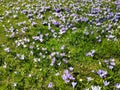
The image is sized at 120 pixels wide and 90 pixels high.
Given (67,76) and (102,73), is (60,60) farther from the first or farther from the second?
(102,73)

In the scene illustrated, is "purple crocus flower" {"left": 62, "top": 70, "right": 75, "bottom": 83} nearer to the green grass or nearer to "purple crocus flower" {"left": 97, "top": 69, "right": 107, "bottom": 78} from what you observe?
the green grass

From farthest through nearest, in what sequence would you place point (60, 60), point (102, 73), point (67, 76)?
1. point (60, 60)
2. point (67, 76)
3. point (102, 73)

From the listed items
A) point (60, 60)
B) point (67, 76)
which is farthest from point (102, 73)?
point (60, 60)

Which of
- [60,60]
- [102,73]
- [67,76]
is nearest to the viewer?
[102,73]

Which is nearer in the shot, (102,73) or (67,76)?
(102,73)

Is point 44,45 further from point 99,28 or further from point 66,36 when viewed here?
point 99,28

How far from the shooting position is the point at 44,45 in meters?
9.72

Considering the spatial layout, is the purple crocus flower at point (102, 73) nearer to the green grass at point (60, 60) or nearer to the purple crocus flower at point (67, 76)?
the green grass at point (60, 60)

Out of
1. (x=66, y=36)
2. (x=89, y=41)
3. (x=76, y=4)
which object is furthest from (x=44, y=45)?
Result: (x=76, y=4)

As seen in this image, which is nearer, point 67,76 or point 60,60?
point 67,76

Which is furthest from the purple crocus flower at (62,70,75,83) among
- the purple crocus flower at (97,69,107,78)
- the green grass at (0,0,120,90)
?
the purple crocus flower at (97,69,107,78)

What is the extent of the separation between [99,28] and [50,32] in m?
1.87

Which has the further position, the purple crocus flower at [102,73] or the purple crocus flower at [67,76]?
the purple crocus flower at [67,76]

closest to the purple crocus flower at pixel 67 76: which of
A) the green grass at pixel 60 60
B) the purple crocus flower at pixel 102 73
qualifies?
the green grass at pixel 60 60
